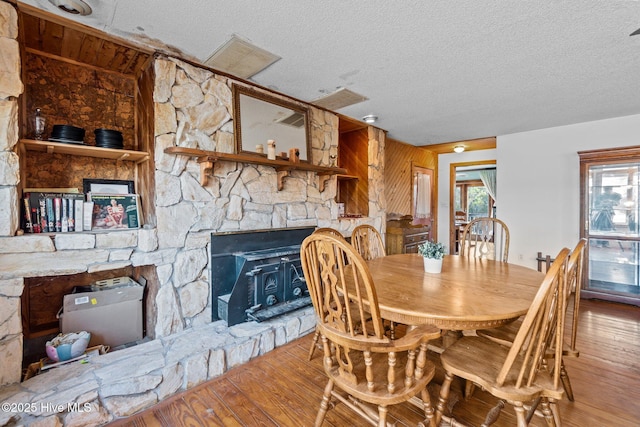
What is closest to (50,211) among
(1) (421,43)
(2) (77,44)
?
(2) (77,44)

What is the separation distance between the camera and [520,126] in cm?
424

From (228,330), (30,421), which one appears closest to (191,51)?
(228,330)

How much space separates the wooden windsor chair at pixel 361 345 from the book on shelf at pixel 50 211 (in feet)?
5.83

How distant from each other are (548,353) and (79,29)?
344 centimetres

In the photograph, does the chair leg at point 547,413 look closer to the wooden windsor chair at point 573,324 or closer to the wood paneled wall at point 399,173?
the wooden windsor chair at point 573,324

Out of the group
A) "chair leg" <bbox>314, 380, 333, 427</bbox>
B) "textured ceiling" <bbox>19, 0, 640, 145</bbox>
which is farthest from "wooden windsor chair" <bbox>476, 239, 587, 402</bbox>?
"textured ceiling" <bbox>19, 0, 640, 145</bbox>

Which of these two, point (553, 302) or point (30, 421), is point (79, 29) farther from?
point (553, 302)

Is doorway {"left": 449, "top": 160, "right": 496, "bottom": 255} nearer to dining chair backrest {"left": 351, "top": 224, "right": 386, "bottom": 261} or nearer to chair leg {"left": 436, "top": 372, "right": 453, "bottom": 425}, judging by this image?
dining chair backrest {"left": 351, "top": 224, "right": 386, "bottom": 261}

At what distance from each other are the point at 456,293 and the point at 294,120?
2.43 m

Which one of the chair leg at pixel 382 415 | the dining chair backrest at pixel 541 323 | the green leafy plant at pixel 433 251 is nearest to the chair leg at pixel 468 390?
the dining chair backrest at pixel 541 323

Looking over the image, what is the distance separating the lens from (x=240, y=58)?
2.32 meters

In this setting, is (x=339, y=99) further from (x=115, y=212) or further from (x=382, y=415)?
(x=382, y=415)

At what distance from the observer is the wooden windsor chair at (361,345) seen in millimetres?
1224

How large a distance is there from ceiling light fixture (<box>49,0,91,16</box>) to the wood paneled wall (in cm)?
407
